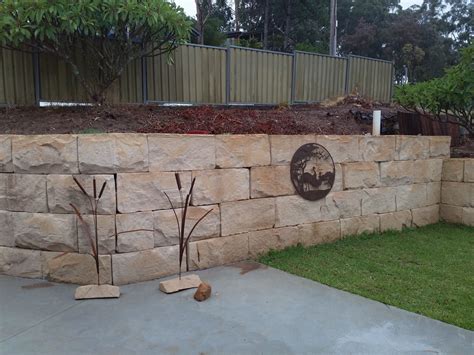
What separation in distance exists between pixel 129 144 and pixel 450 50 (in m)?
36.9

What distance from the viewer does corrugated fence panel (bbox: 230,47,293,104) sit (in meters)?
7.93

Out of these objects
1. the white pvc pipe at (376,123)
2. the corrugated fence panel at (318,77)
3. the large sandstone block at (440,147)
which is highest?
the corrugated fence panel at (318,77)

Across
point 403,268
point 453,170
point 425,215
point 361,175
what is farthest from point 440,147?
point 403,268

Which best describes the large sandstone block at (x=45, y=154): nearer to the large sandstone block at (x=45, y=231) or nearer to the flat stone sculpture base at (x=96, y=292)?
the large sandstone block at (x=45, y=231)

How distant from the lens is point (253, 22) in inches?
1134

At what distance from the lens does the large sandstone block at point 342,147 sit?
542 cm

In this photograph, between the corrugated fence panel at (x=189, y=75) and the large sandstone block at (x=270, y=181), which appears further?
the corrugated fence panel at (x=189, y=75)

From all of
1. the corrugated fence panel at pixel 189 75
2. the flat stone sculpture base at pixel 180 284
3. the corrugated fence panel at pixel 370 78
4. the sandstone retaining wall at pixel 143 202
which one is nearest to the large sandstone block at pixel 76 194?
the sandstone retaining wall at pixel 143 202

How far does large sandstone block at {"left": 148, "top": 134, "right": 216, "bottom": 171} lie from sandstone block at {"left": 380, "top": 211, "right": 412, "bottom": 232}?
119 inches

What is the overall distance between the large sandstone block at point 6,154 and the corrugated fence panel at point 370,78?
7902mm

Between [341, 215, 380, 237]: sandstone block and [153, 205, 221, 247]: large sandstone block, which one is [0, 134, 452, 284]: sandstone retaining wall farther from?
[341, 215, 380, 237]: sandstone block

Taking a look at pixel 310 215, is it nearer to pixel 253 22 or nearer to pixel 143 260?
pixel 143 260

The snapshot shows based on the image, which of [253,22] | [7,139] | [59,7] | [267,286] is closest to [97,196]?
[7,139]

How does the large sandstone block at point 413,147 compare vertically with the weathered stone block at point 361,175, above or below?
above
